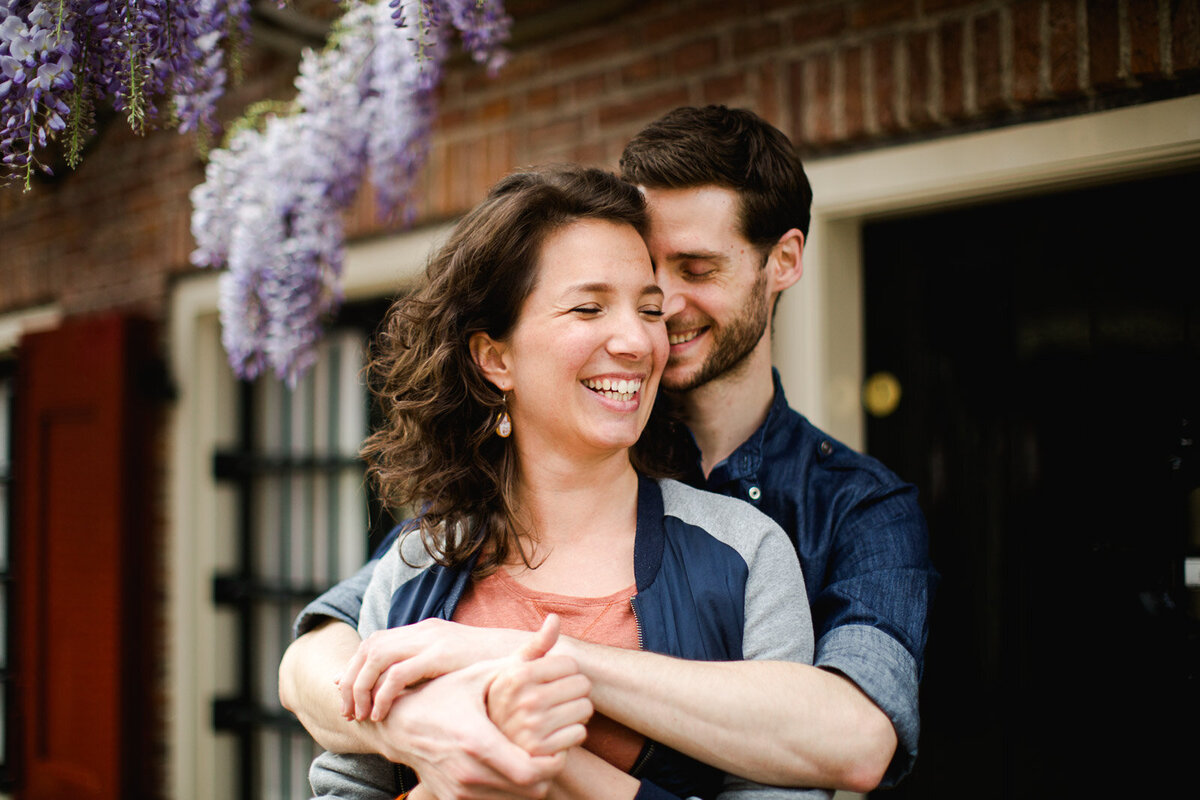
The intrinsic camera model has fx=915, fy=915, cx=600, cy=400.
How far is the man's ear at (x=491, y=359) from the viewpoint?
4.97 ft

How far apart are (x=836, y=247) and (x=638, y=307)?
104 centimetres

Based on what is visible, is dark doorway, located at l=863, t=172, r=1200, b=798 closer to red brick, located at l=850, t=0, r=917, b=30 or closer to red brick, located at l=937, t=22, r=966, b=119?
red brick, located at l=937, t=22, r=966, b=119

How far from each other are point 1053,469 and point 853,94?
3.26ft

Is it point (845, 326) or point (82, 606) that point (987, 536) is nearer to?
point (845, 326)

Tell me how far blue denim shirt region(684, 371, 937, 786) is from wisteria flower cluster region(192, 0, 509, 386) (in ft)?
3.66

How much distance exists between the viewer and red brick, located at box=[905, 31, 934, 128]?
6.68 feet

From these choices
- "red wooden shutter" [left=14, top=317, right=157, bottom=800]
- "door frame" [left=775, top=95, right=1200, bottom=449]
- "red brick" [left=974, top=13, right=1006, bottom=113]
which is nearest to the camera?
"door frame" [left=775, top=95, right=1200, bottom=449]

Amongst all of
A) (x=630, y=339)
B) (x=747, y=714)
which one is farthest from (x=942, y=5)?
(x=747, y=714)

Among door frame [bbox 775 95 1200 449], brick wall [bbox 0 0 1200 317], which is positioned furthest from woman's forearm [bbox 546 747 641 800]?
brick wall [bbox 0 0 1200 317]

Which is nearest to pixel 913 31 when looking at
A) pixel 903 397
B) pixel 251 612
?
pixel 903 397

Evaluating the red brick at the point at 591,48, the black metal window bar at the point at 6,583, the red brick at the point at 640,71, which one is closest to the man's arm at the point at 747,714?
the red brick at the point at 640,71

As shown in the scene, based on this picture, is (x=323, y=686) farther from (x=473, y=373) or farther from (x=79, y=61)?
(x=79, y=61)

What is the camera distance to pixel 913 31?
2.06 metres

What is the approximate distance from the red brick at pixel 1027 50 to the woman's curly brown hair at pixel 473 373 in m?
0.94
